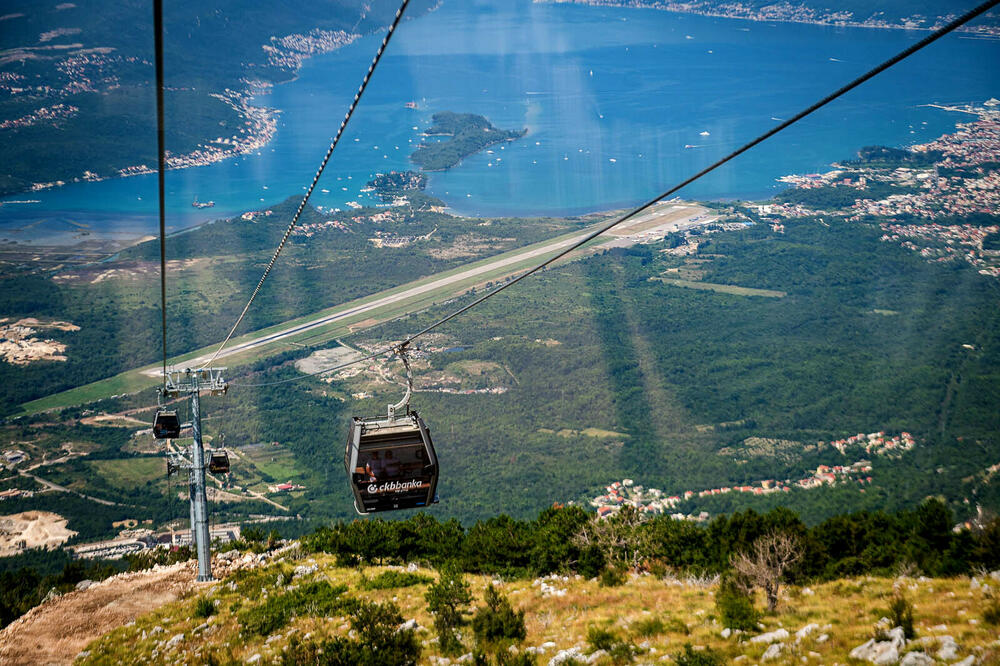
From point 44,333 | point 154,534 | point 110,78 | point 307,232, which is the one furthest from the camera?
point 110,78

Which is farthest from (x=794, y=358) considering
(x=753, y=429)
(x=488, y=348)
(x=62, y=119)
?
(x=62, y=119)

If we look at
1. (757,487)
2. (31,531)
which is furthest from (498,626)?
(31,531)

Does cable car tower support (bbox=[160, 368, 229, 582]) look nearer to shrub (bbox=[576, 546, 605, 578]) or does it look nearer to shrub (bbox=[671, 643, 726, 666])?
shrub (bbox=[576, 546, 605, 578])

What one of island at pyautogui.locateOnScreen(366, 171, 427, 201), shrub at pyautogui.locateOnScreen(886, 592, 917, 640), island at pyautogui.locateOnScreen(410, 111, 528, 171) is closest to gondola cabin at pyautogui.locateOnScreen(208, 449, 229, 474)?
shrub at pyautogui.locateOnScreen(886, 592, 917, 640)

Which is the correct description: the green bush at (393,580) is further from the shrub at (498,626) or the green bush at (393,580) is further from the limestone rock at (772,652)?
the limestone rock at (772,652)

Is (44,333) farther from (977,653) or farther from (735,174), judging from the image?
(735,174)

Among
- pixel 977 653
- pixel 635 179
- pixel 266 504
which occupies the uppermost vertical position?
pixel 977 653
